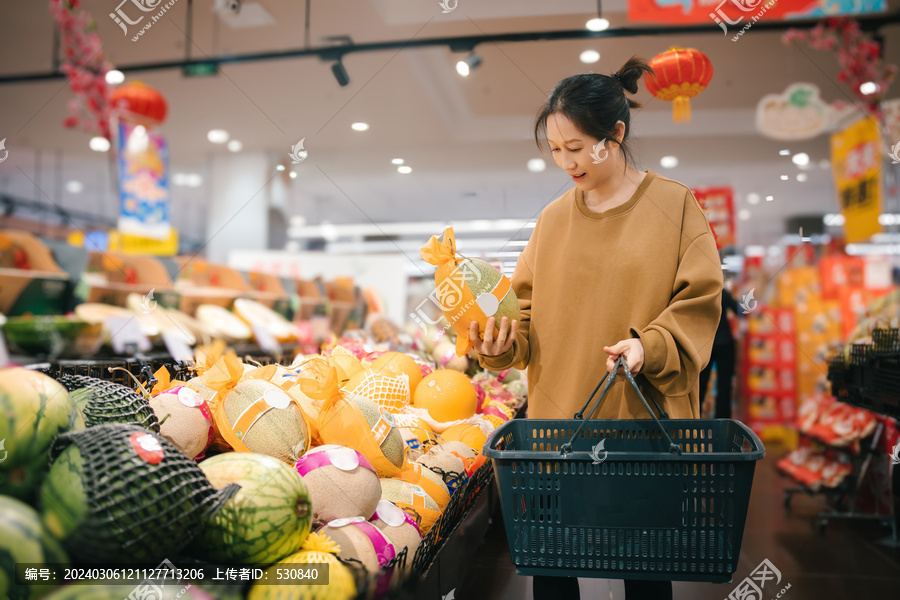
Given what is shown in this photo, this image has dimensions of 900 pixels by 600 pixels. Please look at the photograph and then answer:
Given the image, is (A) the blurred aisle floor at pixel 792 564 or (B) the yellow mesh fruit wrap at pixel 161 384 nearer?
(B) the yellow mesh fruit wrap at pixel 161 384

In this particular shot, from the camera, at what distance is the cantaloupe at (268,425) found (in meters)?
1.40

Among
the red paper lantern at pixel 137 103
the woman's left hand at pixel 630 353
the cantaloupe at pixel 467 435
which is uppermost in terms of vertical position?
the red paper lantern at pixel 137 103

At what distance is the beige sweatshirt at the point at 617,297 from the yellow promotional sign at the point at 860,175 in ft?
15.7

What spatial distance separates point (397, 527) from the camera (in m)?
1.32

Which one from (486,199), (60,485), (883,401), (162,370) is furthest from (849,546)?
(60,485)

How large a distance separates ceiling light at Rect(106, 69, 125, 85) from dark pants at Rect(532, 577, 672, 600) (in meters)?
6.55

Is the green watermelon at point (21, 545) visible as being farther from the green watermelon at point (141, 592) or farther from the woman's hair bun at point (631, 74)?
the woman's hair bun at point (631, 74)

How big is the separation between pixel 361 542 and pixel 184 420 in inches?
19.5

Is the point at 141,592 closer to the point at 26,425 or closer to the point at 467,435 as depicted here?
the point at 26,425

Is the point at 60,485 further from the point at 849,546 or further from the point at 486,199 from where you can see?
the point at 849,546

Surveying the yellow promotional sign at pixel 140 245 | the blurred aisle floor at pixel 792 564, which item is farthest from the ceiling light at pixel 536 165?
the yellow promotional sign at pixel 140 245

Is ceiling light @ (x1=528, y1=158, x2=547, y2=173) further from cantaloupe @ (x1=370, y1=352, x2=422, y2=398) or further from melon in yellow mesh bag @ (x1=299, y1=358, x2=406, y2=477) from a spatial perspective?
melon in yellow mesh bag @ (x1=299, y1=358, x2=406, y2=477)

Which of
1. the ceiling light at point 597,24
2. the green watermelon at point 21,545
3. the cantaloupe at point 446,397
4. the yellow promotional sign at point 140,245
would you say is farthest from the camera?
the yellow promotional sign at point 140,245

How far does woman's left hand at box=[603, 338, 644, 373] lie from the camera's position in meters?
1.19
